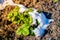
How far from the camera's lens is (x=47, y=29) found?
16.8 ft

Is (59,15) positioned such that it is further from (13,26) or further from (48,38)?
(13,26)

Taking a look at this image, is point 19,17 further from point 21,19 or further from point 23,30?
point 23,30

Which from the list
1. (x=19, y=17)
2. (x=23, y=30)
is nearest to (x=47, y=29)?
(x=23, y=30)

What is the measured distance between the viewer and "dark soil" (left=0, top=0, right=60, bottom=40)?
4898mm

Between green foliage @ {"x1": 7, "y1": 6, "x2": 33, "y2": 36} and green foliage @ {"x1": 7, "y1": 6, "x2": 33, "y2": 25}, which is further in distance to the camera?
green foliage @ {"x1": 7, "y1": 6, "x2": 33, "y2": 25}

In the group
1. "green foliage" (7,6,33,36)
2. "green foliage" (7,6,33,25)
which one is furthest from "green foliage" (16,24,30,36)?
"green foliage" (7,6,33,25)

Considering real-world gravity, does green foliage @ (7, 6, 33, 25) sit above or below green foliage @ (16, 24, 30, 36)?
above

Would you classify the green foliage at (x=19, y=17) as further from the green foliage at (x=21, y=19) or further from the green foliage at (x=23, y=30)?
the green foliage at (x=23, y=30)

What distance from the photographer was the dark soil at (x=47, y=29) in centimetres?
490

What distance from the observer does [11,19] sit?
5.24 metres

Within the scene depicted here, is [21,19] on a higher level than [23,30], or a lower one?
higher

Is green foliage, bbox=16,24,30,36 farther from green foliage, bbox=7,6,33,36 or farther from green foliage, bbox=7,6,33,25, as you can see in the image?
green foliage, bbox=7,6,33,25

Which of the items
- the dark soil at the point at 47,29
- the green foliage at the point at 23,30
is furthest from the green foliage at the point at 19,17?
the green foliage at the point at 23,30

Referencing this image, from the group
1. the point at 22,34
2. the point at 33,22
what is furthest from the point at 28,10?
the point at 22,34
